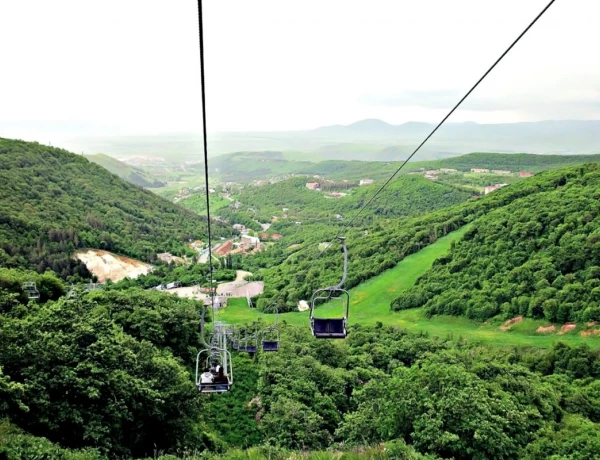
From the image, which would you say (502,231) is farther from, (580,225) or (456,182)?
(456,182)

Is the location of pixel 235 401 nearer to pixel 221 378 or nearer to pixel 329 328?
pixel 221 378

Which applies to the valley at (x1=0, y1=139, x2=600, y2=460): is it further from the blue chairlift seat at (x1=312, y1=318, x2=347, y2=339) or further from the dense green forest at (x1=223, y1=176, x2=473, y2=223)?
the blue chairlift seat at (x1=312, y1=318, x2=347, y2=339)

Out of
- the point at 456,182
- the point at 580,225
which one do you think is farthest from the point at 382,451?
the point at 456,182

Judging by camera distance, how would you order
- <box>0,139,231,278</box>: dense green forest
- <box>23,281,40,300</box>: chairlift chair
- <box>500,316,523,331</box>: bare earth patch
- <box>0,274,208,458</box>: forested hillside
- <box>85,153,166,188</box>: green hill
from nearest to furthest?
<box>0,274,208,458</box>: forested hillside
<box>23,281,40,300</box>: chairlift chair
<box>500,316,523,331</box>: bare earth patch
<box>0,139,231,278</box>: dense green forest
<box>85,153,166,188</box>: green hill

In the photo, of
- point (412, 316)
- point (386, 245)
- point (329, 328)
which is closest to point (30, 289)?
point (329, 328)

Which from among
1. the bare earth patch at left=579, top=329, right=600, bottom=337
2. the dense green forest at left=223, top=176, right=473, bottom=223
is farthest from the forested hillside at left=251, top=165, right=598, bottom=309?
the dense green forest at left=223, top=176, right=473, bottom=223
